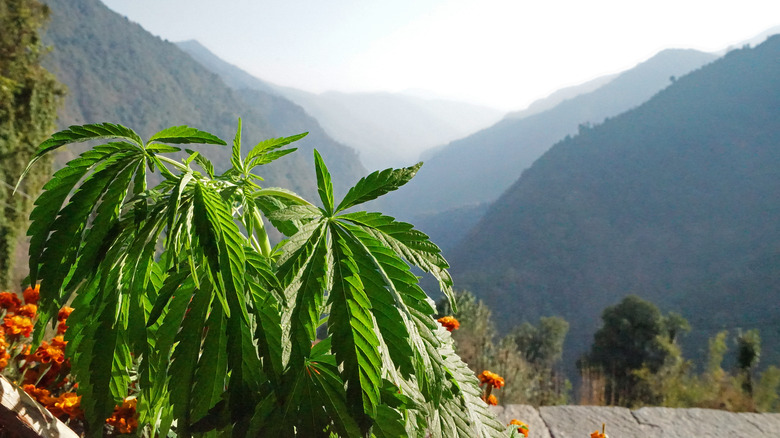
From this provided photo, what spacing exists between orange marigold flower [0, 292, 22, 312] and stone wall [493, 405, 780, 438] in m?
2.17

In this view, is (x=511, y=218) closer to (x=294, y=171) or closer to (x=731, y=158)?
(x=731, y=158)

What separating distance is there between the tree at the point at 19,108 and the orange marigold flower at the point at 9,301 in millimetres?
12201

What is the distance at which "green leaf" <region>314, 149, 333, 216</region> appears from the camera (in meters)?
0.58

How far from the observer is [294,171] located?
10531 cm

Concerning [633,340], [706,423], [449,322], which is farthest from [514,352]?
[633,340]

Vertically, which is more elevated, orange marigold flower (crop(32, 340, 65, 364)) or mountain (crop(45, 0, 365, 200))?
mountain (crop(45, 0, 365, 200))

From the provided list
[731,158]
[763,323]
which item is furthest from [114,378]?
[731,158]

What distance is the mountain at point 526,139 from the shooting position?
399 ft

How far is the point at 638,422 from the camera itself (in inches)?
103

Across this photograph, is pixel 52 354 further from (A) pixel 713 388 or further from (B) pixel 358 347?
(A) pixel 713 388

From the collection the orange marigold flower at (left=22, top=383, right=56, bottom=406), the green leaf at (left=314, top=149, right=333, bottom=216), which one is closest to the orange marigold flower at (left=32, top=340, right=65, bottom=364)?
the orange marigold flower at (left=22, top=383, right=56, bottom=406)

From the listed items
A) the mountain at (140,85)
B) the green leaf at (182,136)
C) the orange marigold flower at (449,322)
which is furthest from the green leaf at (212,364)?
the mountain at (140,85)

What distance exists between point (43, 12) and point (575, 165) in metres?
73.0

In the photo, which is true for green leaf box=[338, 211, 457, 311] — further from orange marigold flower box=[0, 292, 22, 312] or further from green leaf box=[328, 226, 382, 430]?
orange marigold flower box=[0, 292, 22, 312]
